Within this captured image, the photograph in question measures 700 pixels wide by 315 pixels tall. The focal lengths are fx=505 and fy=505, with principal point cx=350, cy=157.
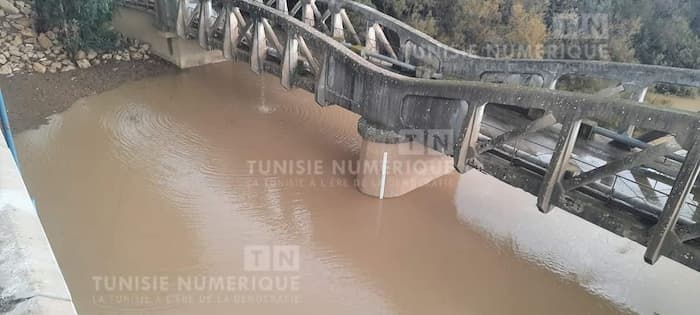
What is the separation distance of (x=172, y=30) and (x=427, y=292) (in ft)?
35.5

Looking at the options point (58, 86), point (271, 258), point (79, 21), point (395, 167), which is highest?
point (79, 21)

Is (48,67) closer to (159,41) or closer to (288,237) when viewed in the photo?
(159,41)

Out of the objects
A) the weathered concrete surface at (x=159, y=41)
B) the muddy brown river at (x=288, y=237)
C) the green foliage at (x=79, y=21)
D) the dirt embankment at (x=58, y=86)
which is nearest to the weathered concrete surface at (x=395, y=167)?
the muddy brown river at (x=288, y=237)

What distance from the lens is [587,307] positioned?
7742 millimetres

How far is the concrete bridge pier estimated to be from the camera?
359 inches

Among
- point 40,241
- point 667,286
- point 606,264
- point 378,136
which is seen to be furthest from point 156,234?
point 667,286

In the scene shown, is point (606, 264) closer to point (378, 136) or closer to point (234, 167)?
point (378, 136)

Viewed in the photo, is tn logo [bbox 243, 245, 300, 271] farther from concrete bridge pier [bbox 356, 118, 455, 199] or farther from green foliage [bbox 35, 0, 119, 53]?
green foliage [bbox 35, 0, 119, 53]

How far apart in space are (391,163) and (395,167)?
0.50ft

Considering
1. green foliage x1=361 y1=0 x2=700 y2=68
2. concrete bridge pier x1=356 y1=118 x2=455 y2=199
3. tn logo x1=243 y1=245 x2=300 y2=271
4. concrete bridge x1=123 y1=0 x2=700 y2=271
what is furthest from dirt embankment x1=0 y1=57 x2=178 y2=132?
concrete bridge pier x1=356 y1=118 x2=455 y2=199

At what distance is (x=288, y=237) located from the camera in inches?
348

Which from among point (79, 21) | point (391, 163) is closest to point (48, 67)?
point (79, 21)

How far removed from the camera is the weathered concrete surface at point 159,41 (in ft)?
49.8

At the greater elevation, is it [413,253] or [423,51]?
[423,51]
